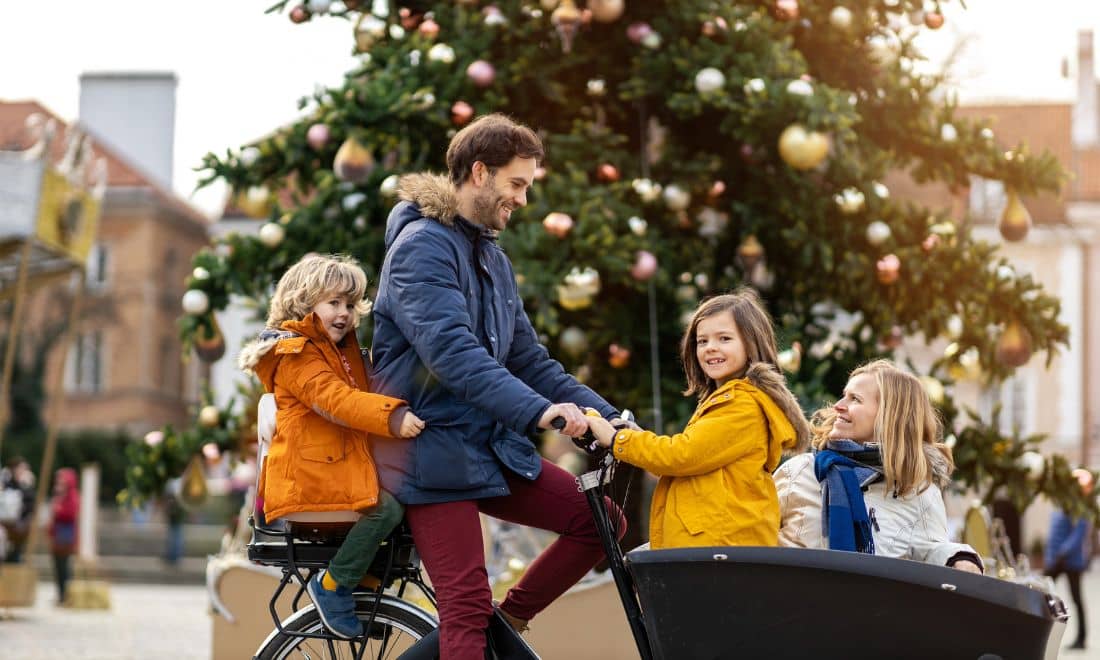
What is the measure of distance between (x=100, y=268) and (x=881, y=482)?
4866cm

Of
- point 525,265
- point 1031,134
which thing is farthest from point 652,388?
point 1031,134

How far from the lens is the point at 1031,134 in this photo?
39.3 m

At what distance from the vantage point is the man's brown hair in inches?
147

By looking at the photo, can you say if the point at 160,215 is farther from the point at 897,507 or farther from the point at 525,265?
the point at 897,507

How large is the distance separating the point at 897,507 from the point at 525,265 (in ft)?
10.0

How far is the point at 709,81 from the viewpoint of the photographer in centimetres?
708

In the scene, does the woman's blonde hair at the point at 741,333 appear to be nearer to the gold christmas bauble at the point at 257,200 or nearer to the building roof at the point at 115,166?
the gold christmas bauble at the point at 257,200

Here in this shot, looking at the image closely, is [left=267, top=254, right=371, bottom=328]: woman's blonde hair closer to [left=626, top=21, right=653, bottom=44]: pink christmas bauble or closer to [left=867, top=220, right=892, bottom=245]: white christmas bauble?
[left=626, top=21, right=653, bottom=44]: pink christmas bauble


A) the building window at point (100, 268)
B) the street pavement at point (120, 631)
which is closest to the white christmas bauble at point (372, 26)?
the street pavement at point (120, 631)

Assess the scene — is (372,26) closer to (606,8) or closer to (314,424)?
(606,8)

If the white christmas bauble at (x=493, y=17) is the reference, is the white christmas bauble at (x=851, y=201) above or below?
below

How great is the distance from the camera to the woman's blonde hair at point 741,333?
149 inches

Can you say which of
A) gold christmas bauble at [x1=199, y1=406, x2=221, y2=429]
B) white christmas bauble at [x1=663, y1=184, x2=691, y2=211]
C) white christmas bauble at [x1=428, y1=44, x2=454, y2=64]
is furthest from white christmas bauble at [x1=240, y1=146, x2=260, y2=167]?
white christmas bauble at [x1=663, y1=184, x2=691, y2=211]

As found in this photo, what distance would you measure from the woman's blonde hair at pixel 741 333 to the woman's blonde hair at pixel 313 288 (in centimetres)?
85
